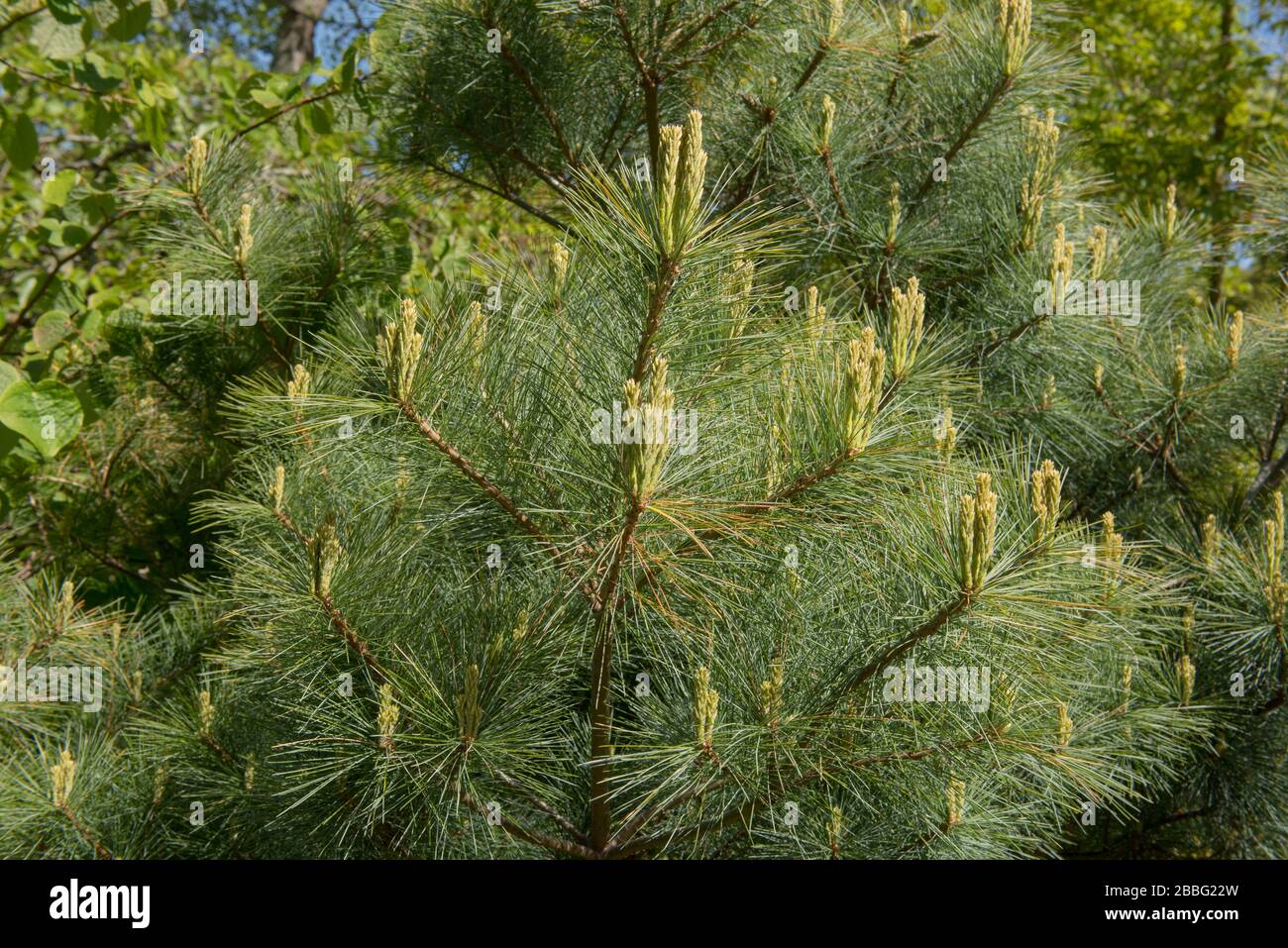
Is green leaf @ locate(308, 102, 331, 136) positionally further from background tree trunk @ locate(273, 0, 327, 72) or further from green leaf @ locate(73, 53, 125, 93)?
background tree trunk @ locate(273, 0, 327, 72)

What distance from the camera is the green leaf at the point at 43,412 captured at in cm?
142

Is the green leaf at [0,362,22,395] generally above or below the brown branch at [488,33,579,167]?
below

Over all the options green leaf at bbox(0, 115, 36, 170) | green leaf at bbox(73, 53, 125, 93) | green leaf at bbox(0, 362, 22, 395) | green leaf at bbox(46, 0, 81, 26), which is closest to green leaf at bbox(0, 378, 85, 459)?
green leaf at bbox(0, 362, 22, 395)

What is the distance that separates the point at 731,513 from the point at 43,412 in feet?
3.05

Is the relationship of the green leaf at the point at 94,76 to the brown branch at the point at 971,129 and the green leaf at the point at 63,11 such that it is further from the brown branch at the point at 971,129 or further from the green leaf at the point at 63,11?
the brown branch at the point at 971,129

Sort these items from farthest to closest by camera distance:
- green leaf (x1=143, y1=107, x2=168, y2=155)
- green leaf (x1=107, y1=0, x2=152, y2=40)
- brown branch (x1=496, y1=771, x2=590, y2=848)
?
green leaf (x1=143, y1=107, x2=168, y2=155)
green leaf (x1=107, y1=0, x2=152, y2=40)
brown branch (x1=496, y1=771, x2=590, y2=848)

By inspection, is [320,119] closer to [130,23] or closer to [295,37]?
[130,23]

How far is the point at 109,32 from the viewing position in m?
2.00

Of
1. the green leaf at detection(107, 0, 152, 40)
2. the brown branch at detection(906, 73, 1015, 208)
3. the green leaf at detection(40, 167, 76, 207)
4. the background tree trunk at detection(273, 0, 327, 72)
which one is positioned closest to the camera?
the green leaf at detection(107, 0, 152, 40)

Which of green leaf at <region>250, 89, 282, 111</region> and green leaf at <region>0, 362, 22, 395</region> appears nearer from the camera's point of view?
green leaf at <region>0, 362, 22, 395</region>

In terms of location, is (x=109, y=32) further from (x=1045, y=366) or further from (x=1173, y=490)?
(x=1173, y=490)

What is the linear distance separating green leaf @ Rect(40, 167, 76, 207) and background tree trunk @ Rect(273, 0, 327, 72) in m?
2.77

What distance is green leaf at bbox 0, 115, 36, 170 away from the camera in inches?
74.4

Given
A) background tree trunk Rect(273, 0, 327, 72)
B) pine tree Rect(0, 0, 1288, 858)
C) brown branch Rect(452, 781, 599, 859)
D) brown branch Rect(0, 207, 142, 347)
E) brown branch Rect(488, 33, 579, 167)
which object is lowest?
brown branch Rect(452, 781, 599, 859)
